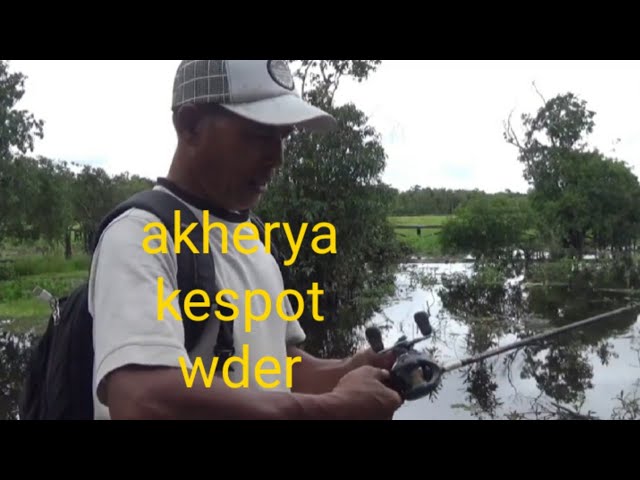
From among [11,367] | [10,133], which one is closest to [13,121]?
[10,133]

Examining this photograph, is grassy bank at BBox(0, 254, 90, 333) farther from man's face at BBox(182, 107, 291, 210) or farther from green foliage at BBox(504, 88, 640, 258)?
green foliage at BBox(504, 88, 640, 258)

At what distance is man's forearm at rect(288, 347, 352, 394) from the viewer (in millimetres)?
1715

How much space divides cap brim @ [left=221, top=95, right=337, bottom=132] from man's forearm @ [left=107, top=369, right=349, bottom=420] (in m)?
0.56

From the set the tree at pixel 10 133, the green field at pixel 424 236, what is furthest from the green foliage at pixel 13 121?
the green field at pixel 424 236

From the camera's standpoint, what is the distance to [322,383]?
173cm

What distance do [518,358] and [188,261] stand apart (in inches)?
439

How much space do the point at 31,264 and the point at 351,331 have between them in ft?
52.9

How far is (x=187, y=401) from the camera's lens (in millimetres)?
1072

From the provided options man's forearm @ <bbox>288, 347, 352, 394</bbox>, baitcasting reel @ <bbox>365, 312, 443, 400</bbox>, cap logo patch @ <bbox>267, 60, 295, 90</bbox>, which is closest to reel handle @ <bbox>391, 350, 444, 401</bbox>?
baitcasting reel @ <bbox>365, 312, 443, 400</bbox>

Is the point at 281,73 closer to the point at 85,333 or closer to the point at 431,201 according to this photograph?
the point at 85,333

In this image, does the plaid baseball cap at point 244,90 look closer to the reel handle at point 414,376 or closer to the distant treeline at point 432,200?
the reel handle at point 414,376

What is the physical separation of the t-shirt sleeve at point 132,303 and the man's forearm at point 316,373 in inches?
26.0

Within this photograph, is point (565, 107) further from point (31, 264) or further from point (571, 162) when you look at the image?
point (31, 264)
